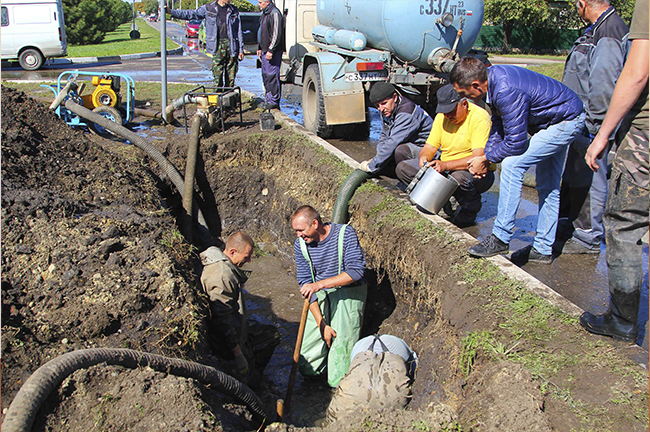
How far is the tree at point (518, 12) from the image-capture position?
31375mm

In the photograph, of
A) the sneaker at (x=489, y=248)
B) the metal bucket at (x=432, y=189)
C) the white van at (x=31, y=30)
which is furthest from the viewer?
the white van at (x=31, y=30)

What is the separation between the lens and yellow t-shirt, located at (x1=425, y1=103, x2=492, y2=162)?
4647 mm

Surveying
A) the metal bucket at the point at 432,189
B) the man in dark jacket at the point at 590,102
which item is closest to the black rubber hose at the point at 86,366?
the metal bucket at the point at 432,189

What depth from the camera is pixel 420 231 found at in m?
4.75

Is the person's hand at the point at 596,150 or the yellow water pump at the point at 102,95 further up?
the person's hand at the point at 596,150

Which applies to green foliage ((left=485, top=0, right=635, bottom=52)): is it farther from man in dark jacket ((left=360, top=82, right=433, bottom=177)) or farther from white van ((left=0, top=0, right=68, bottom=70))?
man in dark jacket ((left=360, top=82, right=433, bottom=177))

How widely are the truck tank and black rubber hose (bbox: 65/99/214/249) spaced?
12.0ft

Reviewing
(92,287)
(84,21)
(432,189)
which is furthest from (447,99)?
(84,21)

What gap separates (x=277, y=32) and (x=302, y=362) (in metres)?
6.16

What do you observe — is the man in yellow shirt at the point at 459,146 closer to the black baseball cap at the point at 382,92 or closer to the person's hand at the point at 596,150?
the black baseball cap at the point at 382,92

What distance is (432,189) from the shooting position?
468 centimetres

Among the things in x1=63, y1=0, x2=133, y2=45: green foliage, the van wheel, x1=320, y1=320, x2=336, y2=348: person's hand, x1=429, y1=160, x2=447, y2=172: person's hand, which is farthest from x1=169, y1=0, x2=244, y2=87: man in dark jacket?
x1=63, y1=0, x2=133, y2=45: green foliage

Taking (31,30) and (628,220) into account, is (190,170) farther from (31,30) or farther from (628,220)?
(31,30)

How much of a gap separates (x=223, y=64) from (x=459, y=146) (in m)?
5.85
